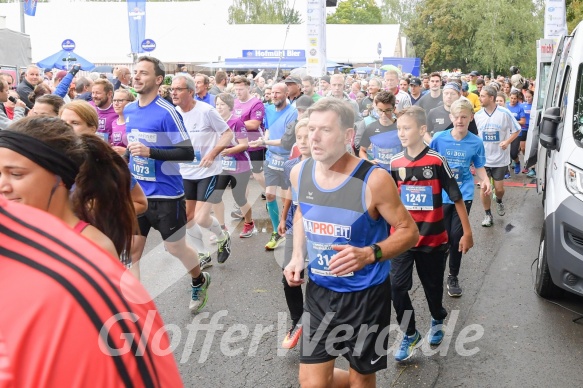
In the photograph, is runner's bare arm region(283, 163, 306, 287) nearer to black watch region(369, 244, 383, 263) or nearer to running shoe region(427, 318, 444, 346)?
black watch region(369, 244, 383, 263)

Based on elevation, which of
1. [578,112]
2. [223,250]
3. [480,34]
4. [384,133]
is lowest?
[223,250]

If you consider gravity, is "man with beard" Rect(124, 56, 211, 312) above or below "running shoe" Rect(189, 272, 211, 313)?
above

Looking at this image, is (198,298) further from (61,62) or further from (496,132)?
(61,62)

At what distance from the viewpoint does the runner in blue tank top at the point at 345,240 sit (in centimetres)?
320

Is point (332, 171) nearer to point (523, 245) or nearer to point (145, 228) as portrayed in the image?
point (145, 228)

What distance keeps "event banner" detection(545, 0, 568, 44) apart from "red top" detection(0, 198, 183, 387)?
658 inches

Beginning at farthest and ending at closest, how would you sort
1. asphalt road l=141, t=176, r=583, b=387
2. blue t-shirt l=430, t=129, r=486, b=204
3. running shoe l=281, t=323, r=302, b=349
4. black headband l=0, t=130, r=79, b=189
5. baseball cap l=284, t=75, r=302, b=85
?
1. baseball cap l=284, t=75, r=302, b=85
2. blue t-shirt l=430, t=129, r=486, b=204
3. running shoe l=281, t=323, r=302, b=349
4. asphalt road l=141, t=176, r=583, b=387
5. black headband l=0, t=130, r=79, b=189

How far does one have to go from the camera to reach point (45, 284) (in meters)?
0.89

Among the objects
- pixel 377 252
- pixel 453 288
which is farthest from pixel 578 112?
pixel 377 252

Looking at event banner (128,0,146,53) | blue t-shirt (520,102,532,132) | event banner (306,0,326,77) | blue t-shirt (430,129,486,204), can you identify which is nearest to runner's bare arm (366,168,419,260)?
blue t-shirt (430,129,486,204)

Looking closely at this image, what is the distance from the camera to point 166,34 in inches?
1583

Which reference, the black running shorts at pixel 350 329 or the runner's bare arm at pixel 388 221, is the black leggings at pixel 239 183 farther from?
the runner's bare arm at pixel 388 221

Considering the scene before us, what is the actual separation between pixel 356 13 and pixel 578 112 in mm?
118996

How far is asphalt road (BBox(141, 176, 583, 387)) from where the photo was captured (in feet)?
14.5
